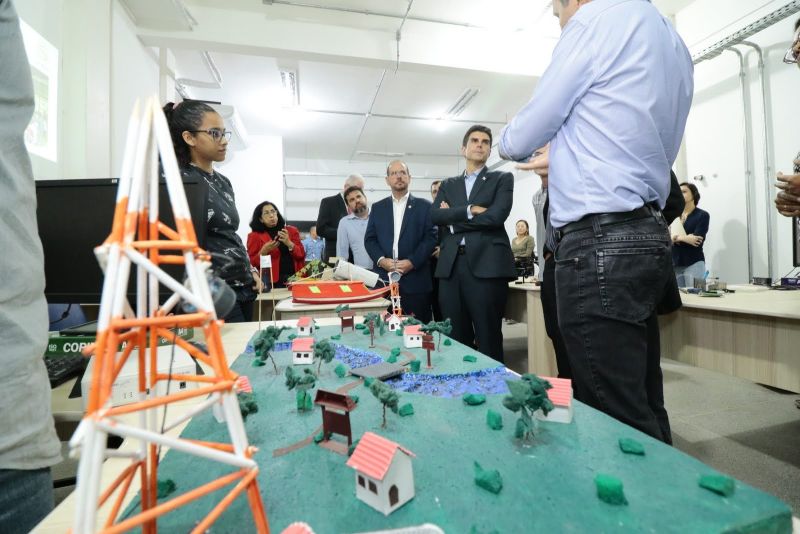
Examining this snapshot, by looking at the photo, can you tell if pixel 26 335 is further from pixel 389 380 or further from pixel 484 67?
pixel 484 67

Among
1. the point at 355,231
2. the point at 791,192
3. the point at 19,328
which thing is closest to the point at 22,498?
the point at 19,328

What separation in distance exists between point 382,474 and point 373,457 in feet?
0.09

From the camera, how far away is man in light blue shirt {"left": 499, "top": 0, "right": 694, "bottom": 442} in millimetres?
852

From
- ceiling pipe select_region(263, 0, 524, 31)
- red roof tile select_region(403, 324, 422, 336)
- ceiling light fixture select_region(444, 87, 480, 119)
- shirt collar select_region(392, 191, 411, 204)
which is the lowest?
red roof tile select_region(403, 324, 422, 336)

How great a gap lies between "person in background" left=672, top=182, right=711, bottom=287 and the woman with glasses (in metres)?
2.82

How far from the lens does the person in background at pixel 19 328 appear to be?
0.49 metres

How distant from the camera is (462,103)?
20.0 feet

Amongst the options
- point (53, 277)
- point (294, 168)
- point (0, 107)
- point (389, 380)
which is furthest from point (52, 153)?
point (294, 168)

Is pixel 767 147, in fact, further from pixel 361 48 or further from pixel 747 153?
pixel 361 48

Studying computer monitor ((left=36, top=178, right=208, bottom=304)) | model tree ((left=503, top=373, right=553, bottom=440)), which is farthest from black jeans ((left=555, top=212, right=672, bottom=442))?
computer monitor ((left=36, top=178, right=208, bottom=304))

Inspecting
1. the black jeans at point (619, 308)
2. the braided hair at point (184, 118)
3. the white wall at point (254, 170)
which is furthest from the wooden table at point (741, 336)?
the white wall at point (254, 170)

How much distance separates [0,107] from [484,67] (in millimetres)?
4321

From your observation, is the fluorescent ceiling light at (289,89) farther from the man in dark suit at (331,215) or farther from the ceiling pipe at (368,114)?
the man in dark suit at (331,215)

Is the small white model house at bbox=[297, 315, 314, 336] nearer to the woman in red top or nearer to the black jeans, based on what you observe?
the black jeans
